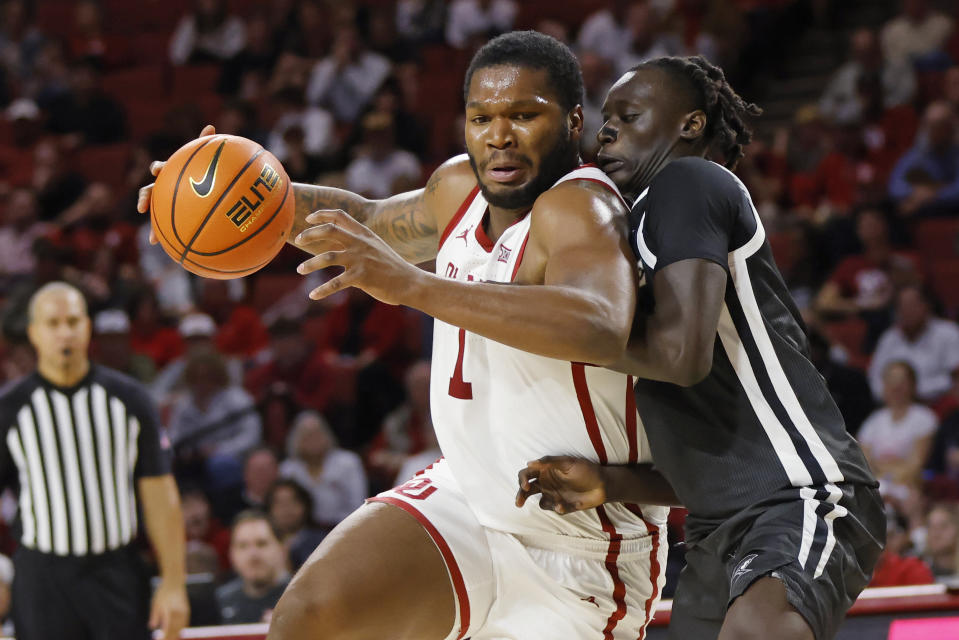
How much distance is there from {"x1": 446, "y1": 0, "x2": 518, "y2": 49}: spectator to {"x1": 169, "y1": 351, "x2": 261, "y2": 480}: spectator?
4.27 meters

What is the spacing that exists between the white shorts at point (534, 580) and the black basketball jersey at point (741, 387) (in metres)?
0.46

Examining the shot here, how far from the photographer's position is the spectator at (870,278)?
7828mm

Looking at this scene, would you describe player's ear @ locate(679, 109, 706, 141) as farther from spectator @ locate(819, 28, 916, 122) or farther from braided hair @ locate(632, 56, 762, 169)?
spectator @ locate(819, 28, 916, 122)

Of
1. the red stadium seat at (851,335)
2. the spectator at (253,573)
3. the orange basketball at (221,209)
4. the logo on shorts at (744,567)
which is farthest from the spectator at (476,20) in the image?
the logo on shorts at (744,567)

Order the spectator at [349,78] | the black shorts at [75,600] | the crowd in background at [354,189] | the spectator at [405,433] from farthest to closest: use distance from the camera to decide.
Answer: the spectator at [349,78] → the spectator at [405,433] → the crowd in background at [354,189] → the black shorts at [75,600]

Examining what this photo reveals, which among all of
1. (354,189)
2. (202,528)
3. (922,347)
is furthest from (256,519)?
(922,347)

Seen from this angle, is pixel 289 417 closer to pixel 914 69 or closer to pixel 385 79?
pixel 385 79

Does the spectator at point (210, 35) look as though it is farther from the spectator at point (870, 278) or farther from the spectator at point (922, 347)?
the spectator at point (922, 347)

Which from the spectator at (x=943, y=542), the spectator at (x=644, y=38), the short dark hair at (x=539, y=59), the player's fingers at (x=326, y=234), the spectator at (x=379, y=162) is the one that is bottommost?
the spectator at (x=943, y=542)

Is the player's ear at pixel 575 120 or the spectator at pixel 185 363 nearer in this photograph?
the player's ear at pixel 575 120

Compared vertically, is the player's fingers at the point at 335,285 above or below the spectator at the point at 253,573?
above

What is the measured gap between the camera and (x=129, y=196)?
10289 mm

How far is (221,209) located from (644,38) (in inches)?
303

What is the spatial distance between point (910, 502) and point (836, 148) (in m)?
3.78
